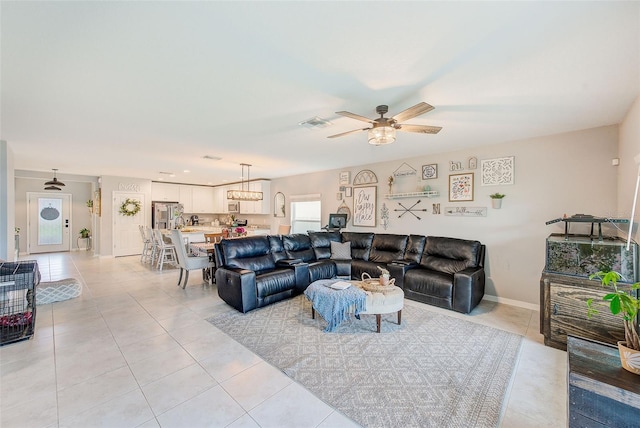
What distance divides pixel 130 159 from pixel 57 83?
11.7ft

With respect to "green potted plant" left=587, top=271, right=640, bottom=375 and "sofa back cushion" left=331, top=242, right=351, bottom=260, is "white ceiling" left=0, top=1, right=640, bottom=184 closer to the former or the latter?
"green potted plant" left=587, top=271, right=640, bottom=375

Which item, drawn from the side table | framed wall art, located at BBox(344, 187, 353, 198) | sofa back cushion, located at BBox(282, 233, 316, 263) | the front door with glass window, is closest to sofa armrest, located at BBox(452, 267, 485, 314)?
sofa back cushion, located at BBox(282, 233, 316, 263)

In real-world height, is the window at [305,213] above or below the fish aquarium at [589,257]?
above

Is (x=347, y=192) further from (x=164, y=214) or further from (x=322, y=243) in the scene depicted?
(x=164, y=214)

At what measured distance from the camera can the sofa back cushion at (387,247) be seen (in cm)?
491

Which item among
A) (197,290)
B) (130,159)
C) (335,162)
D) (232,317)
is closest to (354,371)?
(232,317)

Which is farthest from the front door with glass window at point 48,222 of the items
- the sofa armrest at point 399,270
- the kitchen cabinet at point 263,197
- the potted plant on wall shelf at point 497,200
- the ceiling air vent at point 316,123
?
the potted plant on wall shelf at point 497,200

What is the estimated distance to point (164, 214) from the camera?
29.2 feet

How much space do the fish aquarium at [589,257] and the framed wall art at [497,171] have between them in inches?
53.0

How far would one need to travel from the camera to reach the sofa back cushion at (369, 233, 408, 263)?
4907mm

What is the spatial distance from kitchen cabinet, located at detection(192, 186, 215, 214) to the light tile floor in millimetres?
6604

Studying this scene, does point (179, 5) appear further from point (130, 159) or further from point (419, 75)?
point (130, 159)

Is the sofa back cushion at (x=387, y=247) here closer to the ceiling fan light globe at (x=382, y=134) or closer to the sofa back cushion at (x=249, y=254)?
the sofa back cushion at (x=249, y=254)

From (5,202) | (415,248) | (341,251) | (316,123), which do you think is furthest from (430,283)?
(5,202)
